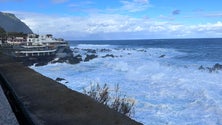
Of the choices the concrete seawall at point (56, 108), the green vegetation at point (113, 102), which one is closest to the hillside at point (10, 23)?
the green vegetation at point (113, 102)

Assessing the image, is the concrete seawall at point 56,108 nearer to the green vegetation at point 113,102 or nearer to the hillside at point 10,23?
the green vegetation at point 113,102

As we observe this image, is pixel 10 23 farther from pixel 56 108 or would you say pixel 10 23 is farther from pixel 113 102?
pixel 56 108

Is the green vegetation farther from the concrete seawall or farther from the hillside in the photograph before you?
the hillside

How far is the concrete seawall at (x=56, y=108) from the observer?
146 inches

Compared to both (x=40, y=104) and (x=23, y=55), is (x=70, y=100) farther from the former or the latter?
(x=23, y=55)

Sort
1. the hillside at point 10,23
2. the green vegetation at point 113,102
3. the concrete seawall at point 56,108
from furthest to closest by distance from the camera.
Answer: the hillside at point 10,23 → the green vegetation at point 113,102 → the concrete seawall at point 56,108

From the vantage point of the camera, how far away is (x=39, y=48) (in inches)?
2351

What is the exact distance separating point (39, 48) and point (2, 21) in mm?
63938

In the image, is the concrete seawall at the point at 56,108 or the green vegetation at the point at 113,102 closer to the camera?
the concrete seawall at the point at 56,108

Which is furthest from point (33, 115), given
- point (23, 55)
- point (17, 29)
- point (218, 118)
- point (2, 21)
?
point (17, 29)

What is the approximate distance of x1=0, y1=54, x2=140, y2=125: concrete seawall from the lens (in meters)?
3.71

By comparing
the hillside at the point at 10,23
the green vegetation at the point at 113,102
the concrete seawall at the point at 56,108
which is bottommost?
the green vegetation at the point at 113,102

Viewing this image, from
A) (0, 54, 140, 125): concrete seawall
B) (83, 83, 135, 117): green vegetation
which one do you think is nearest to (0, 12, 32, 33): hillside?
(83, 83, 135, 117): green vegetation

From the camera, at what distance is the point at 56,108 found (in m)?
4.29
